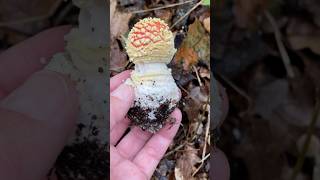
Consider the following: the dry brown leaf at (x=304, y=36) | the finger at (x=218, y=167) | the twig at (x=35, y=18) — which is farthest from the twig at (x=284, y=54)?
the twig at (x=35, y=18)

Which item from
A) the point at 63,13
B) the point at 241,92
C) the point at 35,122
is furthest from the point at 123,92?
the point at 241,92

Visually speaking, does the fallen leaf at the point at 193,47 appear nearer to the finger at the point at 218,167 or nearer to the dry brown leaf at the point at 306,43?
the finger at the point at 218,167

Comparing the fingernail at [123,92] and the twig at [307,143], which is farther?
the twig at [307,143]

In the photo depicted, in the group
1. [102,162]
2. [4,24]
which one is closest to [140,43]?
[102,162]

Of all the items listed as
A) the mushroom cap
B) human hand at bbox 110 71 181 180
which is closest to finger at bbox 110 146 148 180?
human hand at bbox 110 71 181 180

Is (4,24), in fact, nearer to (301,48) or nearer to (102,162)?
(102,162)

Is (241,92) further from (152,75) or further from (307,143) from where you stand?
(152,75)
